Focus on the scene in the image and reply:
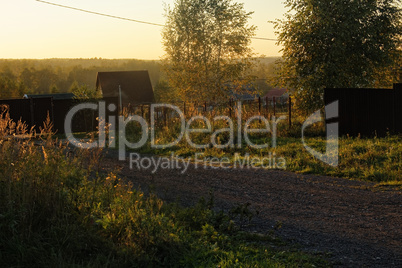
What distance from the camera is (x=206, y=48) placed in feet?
121

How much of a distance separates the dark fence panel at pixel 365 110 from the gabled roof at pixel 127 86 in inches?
1465

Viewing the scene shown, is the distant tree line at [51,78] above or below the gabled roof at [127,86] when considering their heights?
above

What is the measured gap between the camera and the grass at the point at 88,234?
178 inches

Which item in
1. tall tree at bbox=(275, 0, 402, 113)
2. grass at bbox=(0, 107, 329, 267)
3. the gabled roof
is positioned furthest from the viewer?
the gabled roof

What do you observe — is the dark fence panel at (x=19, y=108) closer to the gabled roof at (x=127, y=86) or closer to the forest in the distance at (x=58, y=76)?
the forest in the distance at (x=58, y=76)

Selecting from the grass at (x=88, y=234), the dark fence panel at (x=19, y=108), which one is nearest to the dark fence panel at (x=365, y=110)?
the grass at (x=88, y=234)

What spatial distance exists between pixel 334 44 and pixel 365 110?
3831mm

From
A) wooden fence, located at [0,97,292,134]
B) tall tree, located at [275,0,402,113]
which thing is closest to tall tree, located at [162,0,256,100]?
wooden fence, located at [0,97,292,134]

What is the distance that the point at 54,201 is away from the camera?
16.7ft

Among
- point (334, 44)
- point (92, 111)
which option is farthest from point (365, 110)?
point (92, 111)

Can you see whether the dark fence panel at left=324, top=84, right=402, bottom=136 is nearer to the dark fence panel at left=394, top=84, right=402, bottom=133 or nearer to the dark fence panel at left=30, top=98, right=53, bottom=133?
the dark fence panel at left=394, top=84, right=402, bottom=133

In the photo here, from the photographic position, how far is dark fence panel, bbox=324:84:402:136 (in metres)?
16.0

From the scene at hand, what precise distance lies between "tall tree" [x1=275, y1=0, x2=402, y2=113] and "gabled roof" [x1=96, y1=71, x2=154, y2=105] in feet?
109

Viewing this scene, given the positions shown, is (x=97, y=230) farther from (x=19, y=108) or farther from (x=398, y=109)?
(x=19, y=108)
